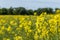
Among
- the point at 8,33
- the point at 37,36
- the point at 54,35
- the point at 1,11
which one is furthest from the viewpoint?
the point at 1,11

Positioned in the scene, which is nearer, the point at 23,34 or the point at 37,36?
the point at 37,36

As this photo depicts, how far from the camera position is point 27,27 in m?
4.64

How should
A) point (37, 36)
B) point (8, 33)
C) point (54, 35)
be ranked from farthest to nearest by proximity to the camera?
1. point (8, 33)
2. point (54, 35)
3. point (37, 36)

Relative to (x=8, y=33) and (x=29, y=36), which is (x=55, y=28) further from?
(x=8, y=33)

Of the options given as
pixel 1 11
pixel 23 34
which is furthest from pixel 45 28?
pixel 1 11

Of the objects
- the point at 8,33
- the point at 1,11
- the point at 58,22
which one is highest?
the point at 58,22

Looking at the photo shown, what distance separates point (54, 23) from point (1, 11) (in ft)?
75.4

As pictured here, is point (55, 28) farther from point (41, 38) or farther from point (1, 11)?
point (1, 11)

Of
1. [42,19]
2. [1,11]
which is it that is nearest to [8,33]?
[42,19]

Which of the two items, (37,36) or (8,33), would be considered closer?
(37,36)

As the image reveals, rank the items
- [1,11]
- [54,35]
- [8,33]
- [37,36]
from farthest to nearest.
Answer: [1,11]
[8,33]
[54,35]
[37,36]

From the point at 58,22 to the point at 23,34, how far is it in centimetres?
77

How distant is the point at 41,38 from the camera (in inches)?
170

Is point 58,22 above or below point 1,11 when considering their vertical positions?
above
